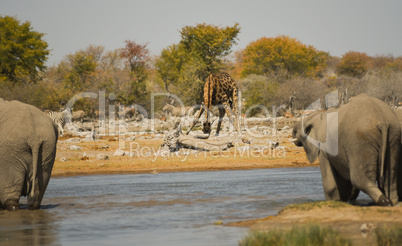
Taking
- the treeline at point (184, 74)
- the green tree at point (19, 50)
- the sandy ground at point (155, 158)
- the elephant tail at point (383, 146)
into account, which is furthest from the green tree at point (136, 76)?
the elephant tail at point (383, 146)

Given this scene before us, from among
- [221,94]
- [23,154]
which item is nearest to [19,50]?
[221,94]

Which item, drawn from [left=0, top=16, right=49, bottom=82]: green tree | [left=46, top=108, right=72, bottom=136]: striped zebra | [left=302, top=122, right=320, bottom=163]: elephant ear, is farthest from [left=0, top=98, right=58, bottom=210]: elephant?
[left=0, top=16, right=49, bottom=82]: green tree

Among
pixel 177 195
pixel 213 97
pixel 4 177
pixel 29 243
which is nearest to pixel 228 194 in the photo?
pixel 177 195

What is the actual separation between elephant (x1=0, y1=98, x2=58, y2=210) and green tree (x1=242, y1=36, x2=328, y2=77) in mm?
60306

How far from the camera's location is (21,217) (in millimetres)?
10594

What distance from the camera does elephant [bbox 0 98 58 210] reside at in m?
10.8

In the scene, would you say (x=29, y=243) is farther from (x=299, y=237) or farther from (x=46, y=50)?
(x=46, y=50)

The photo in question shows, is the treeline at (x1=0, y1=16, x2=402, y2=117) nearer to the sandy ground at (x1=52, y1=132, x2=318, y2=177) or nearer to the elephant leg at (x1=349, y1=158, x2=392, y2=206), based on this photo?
the sandy ground at (x1=52, y1=132, x2=318, y2=177)

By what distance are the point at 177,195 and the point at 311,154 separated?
12.8 feet

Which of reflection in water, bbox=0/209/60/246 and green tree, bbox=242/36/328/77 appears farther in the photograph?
green tree, bbox=242/36/328/77

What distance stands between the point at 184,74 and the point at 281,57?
25.2 m

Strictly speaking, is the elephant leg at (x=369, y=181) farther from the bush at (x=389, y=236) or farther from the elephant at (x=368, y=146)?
the bush at (x=389, y=236)

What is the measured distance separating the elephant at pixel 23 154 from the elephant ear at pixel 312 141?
4886mm

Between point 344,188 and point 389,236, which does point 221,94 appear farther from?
point 389,236
